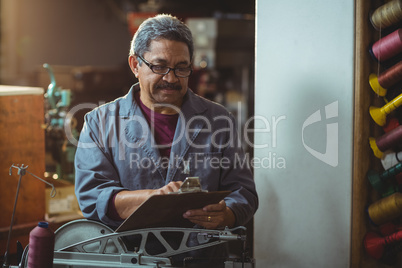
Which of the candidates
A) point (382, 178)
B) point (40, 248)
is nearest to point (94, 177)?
point (40, 248)

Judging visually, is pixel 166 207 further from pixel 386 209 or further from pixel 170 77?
pixel 386 209

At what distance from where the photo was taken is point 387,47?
81.5 inches

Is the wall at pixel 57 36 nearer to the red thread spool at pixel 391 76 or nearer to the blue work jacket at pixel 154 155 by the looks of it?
the blue work jacket at pixel 154 155

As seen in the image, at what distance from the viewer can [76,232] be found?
6.14ft

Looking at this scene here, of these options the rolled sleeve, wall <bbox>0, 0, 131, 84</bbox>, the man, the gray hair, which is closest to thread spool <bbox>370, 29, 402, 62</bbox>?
the man

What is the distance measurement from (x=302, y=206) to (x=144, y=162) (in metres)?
0.80

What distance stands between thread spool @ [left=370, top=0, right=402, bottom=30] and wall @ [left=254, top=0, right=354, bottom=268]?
0.35 ft

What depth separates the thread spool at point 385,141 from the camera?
2068 millimetres

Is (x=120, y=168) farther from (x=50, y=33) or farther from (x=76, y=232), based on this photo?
(x=50, y=33)

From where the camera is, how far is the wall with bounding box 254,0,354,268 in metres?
2.18

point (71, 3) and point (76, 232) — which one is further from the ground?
point (71, 3)

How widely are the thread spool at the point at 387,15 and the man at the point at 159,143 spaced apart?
786 mm

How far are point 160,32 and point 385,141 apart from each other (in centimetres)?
111

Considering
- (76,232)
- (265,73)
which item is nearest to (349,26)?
(265,73)
